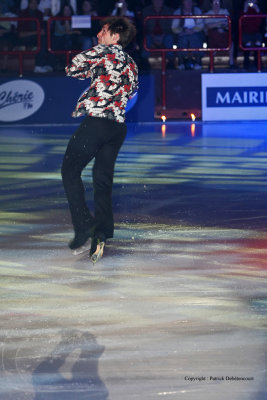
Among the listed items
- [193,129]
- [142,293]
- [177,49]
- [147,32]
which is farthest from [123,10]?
[142,293]

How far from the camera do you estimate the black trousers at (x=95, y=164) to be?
7180mm

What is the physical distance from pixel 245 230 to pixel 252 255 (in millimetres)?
1036

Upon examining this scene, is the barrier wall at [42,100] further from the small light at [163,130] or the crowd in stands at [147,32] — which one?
the small light at [163,130]

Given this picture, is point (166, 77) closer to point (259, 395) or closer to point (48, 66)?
point (48, 66)

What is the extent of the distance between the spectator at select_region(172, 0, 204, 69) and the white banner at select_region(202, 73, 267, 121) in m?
0.70

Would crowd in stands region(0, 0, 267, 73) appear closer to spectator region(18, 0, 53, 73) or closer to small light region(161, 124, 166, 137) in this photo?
spectator region(18, 0, 53, 73)

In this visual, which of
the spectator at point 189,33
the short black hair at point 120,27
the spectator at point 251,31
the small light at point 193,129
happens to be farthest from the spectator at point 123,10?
the short black hair at point 120,27

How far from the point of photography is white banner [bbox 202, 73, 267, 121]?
68.4 feet

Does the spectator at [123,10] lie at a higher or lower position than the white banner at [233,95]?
higher

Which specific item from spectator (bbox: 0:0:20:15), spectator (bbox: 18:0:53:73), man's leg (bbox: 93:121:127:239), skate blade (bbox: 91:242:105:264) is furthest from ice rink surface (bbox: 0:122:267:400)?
spectator (bbox: 0:0:20:15)

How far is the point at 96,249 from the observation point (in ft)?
24.2

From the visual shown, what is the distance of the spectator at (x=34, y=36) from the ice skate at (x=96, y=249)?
14.3m

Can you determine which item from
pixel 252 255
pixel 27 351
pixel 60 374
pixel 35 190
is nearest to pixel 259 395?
pixel 60 374

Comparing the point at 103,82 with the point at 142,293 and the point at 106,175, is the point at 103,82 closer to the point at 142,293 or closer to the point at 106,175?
the point at 106,175
